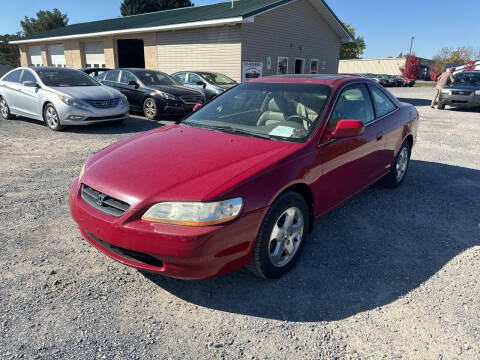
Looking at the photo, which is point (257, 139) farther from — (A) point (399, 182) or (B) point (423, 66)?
(B) point (423, 66)

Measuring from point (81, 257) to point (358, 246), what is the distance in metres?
2.59

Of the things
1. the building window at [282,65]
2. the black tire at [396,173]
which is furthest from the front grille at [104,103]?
the building window at [282,65]

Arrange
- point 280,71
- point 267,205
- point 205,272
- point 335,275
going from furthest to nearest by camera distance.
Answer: point 280,71 → point 335,275 → point 267,205 → point 205,272

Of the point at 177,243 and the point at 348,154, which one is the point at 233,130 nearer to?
the point at 348,154

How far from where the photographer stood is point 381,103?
4395mm

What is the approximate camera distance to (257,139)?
305 centimetres

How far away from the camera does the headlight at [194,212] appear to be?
2.24 metres

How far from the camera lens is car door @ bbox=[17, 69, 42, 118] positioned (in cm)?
845

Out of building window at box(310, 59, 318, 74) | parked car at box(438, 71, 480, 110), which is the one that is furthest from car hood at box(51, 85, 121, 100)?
building window at box(310, 59, 318, 74)

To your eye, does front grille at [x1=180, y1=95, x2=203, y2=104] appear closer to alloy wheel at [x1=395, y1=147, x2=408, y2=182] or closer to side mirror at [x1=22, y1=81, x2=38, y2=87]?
side mirror at [x1=22, y1=81, x2=38, y2=87]

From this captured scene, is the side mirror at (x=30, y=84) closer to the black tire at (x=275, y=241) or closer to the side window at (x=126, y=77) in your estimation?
the side window at (x=126, y=77)

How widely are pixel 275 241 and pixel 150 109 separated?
8.47m

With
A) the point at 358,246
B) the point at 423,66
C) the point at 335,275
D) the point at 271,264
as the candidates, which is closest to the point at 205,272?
the point at 271,264

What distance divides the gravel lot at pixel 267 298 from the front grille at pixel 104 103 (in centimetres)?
432
